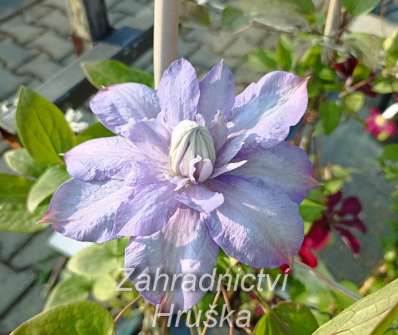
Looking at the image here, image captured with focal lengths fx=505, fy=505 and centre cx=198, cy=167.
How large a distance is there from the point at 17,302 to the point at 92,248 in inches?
39.4

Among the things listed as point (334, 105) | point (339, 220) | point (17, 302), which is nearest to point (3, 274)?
point (17, 302)

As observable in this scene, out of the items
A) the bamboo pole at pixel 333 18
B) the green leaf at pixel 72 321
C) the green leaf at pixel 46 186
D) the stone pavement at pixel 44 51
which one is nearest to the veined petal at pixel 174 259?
the green leaf at pixel 72 321

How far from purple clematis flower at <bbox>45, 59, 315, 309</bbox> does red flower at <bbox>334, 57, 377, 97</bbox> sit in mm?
558

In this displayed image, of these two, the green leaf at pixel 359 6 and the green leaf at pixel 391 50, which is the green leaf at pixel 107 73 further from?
the green leaf at pixel 391 50

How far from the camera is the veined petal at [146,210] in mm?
473

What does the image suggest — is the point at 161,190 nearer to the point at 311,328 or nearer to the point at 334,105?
Result: the point at 311,328

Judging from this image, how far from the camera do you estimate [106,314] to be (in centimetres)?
58

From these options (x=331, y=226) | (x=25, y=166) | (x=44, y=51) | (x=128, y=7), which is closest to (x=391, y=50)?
(x=331, y=226)

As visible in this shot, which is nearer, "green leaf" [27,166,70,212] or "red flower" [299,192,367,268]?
"green leaf" [27,166,70,212]

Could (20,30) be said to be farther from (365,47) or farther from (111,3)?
(365,47)

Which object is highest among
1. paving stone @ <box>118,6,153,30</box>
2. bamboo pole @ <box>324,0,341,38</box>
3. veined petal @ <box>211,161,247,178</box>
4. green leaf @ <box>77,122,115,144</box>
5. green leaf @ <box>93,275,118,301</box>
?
veined petal @ <box>211,161,247,178</box>

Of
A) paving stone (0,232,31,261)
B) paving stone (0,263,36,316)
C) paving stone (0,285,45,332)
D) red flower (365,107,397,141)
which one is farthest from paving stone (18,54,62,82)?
red flower (365,107,397,141)

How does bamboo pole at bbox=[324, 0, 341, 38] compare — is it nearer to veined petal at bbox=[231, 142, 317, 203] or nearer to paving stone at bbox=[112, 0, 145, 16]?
veined petal at bbox=[231, 142, 317, 203]

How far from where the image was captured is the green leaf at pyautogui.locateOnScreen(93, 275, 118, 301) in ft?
3.41
